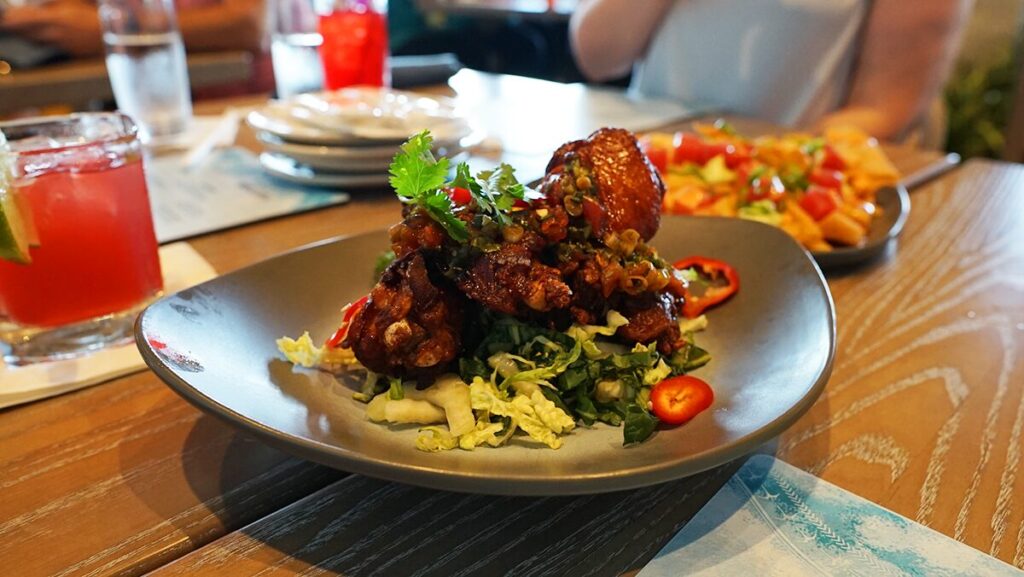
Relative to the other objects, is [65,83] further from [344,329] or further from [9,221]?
[344,329]

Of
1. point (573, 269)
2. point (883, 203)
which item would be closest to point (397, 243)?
point (573, 269)

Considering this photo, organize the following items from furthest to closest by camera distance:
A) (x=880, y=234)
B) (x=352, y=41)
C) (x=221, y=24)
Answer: (x=221, y=24), (x=352, y=41), (x=880, y=234)

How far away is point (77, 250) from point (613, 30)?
275cm

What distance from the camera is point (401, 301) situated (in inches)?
34.4

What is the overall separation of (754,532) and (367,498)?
419 millimetres

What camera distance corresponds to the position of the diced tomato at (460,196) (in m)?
0.94

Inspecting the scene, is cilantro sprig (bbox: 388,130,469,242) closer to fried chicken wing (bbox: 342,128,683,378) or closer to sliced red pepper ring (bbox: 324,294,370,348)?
fried chicken wing (bbox: 342,128,683,378)

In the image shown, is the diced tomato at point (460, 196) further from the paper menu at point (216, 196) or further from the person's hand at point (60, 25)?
the person's hand at point (60, 25)

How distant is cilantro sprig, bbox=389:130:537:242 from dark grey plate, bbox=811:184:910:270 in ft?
2.68

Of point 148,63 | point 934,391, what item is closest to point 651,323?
point 934,391

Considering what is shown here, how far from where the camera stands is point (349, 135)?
5.92ft

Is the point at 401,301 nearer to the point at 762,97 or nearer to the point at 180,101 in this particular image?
the point at 180,101

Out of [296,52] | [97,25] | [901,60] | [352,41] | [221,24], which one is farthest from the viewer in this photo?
[221,24]

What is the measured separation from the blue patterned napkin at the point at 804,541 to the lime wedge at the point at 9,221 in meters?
0.88
